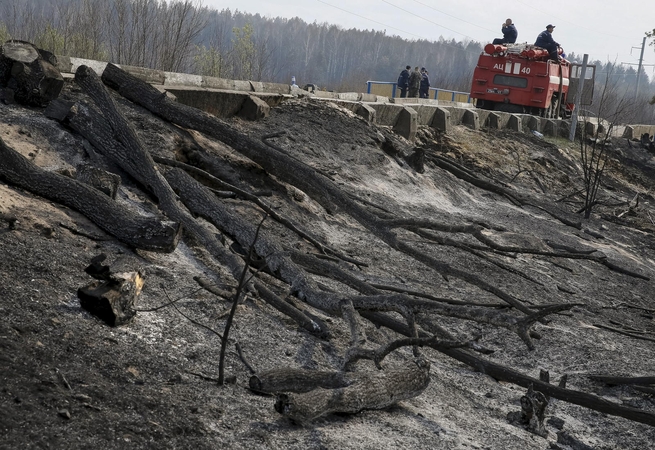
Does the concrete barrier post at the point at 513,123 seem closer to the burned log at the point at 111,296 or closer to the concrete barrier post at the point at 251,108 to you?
the concrete barrier post at the point at 251,108

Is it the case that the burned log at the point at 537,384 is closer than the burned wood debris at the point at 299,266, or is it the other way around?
the burned wood debris at the point at 299,266

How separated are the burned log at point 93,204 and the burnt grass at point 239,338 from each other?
0.27 ft

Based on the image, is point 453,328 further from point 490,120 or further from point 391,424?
point 490,120

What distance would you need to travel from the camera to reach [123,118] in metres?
6.04

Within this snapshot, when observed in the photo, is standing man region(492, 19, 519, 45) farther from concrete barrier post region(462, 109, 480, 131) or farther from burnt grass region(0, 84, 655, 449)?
burnt grass region(0, 84, 655, 449)

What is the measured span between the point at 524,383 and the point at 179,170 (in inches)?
118

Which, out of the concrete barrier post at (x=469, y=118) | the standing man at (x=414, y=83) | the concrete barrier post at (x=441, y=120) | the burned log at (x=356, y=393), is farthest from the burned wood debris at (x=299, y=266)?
the standing man at (x=414, y=83)

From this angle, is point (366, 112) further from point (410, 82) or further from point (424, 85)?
point (424, 85)

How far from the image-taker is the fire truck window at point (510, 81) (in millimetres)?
22312

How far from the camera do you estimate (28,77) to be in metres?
6.46

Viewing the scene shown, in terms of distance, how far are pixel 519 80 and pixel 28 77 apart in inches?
710

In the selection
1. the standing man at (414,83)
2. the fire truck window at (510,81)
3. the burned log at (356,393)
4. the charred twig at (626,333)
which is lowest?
the charred twig at (626,333)

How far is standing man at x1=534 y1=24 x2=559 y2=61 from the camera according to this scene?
74.9 feet

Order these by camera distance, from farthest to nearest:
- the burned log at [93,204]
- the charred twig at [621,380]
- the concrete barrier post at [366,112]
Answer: the concrete barrier post at [366,112] < the charred twig at [621,380] < the burned log at [93,204]
